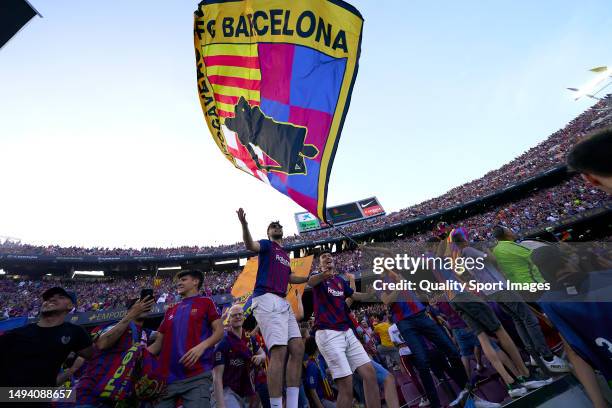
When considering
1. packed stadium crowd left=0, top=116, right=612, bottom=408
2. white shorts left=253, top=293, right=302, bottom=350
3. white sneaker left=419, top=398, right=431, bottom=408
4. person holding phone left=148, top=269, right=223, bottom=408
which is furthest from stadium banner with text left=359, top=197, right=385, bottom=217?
person holding phone left=148, top=269, right=223, bottom=408

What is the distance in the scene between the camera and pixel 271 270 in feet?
11.1

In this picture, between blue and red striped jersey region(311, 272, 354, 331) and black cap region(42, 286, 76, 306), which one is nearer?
black cap region(42, 286, 76, 306)

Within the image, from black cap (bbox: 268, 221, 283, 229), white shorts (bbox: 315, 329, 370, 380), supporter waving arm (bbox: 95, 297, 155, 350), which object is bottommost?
white shorts (bbox: 315, 329, 370, 380)

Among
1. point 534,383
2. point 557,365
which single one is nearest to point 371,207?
point 557,365

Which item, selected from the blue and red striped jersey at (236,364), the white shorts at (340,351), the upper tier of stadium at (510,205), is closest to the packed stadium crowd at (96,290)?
the upper tier of stadium at (510,205)

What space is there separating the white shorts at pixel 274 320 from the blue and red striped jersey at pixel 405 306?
5.59 ft

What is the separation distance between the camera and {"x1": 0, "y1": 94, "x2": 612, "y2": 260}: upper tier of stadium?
2455cm

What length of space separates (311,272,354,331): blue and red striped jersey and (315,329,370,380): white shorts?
0.08 meters

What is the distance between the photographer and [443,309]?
566 cm

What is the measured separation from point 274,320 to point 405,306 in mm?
2053

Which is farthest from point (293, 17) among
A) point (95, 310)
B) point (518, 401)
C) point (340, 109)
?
point (95, 310)

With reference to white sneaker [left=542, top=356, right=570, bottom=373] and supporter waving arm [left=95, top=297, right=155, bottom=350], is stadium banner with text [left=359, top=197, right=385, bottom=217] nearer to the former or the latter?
white sneaker [left=542, top=356, right=570, bottom=373]

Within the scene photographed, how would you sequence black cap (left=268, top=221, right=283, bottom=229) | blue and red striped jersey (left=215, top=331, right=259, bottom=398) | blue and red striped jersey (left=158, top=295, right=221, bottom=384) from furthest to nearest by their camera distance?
blue and red striped jersey (left=215, top=331, right=259, bottom=398) → black cap (left=268, top=221, right=283, bottom=229) → blue and red striped jersey (left=158, top=295, right=221, bottom=384)

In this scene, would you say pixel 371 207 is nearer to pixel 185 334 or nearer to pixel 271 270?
pixel 271 270
